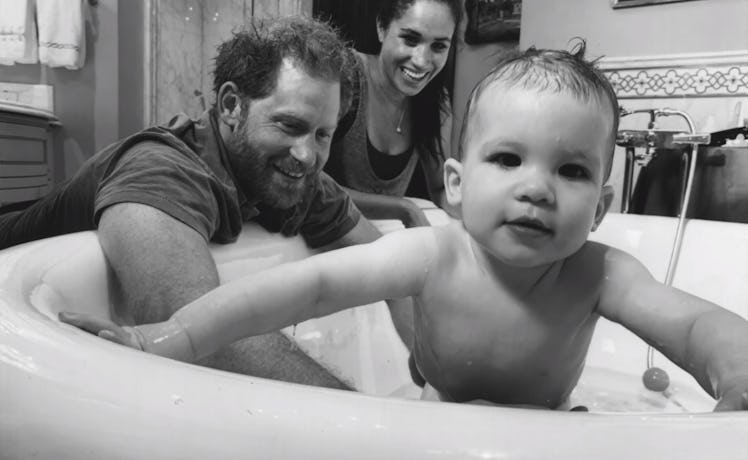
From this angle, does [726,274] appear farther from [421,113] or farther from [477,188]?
[477,188]

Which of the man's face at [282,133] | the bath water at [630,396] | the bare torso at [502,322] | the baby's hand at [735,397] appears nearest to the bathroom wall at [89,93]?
the man's face at [282,133]

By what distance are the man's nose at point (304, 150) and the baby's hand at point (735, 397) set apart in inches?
32.0

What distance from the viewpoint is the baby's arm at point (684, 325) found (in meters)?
0.52

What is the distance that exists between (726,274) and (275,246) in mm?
1129

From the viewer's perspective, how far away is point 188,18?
3189mm

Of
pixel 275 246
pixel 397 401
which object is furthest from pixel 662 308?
pixel 275 246

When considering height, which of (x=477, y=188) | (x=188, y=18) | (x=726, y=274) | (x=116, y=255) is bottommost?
(x=726, y=274)

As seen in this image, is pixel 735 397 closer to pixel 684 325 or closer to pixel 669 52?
pixel 684 325

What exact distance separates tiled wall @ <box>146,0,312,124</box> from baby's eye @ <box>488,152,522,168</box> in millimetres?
2388

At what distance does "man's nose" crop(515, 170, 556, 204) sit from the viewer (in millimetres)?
606

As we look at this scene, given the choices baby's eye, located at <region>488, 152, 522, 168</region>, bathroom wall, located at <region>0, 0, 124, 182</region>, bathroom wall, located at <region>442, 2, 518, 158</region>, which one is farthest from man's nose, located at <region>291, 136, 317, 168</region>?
bathroom wall, located at <region>0, 0, 124, 182</region>

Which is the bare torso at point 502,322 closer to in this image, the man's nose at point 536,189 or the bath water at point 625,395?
the man's nose at point 536,189

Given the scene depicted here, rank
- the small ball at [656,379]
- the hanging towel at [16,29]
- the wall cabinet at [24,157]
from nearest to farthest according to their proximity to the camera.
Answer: the small ball at [656,379] < the wall cabinet at [24,157] < the hanging towel at [16,29]

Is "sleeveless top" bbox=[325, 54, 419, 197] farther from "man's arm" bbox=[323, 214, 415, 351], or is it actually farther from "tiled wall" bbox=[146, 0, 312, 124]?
"tiled wall" bbox=[146, 0, 312, 124]
